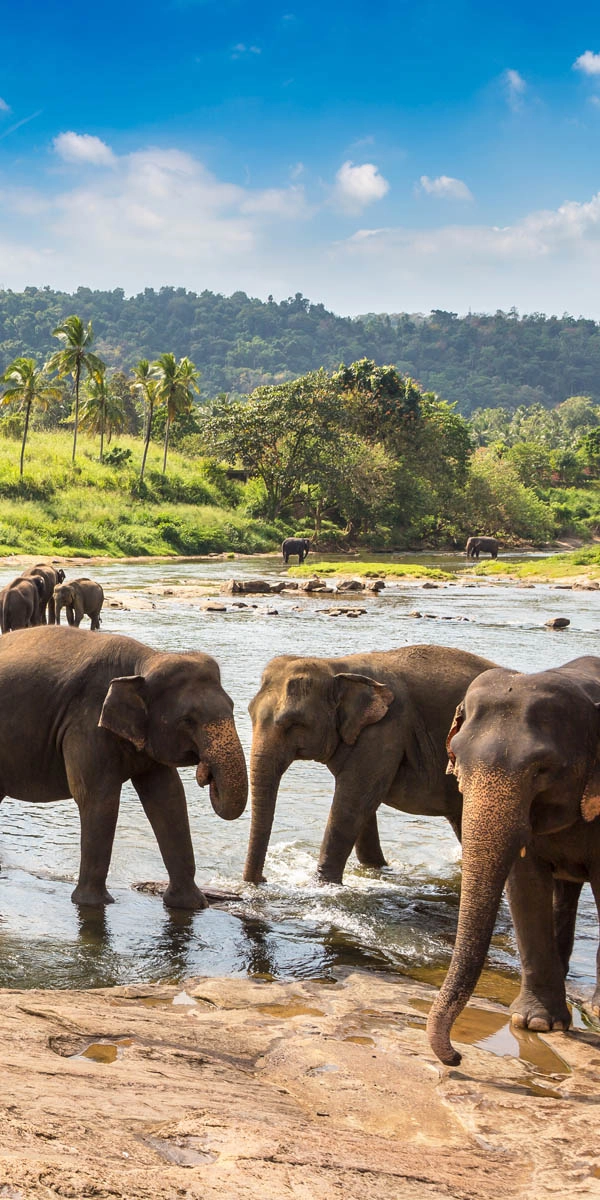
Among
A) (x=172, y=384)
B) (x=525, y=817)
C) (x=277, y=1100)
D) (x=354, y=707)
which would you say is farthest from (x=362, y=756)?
(x=172, y=384)

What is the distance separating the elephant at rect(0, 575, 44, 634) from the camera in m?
19.8

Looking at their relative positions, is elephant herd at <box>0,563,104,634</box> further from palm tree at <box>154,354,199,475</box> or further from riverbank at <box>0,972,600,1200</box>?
palm tree at <box>154,354,199,475</box>

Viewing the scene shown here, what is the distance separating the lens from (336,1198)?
3.25 metres

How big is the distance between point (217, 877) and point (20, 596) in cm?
1266

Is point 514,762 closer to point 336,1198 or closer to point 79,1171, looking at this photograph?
point 336,1198

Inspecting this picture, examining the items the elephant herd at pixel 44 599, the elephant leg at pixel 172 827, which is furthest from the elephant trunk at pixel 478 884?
the elephant herd at pixel 44 599

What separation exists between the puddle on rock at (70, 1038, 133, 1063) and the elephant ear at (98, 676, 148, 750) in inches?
84.9

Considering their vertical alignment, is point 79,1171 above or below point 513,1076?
above

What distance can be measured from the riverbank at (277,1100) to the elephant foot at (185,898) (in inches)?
48.9

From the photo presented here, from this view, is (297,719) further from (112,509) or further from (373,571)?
(112,509)

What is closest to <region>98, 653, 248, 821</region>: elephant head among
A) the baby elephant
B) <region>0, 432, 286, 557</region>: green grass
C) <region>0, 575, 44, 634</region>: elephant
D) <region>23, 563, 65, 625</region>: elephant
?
<region>0, 575, 44, 634</region>: elephant

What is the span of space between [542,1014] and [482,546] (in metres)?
61.3

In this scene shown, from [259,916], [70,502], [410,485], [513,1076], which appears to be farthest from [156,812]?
[410,485]

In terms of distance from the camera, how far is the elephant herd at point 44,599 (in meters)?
19.9
